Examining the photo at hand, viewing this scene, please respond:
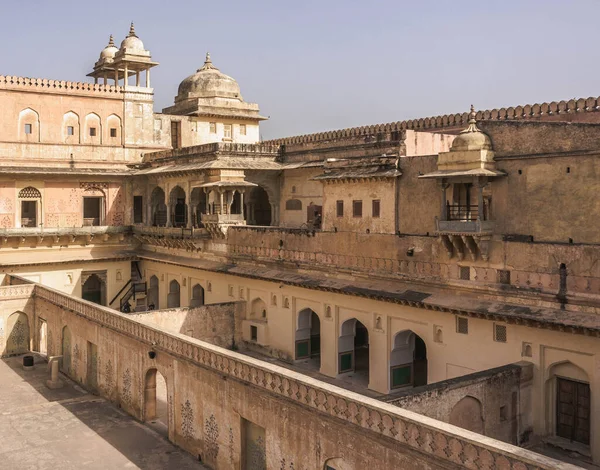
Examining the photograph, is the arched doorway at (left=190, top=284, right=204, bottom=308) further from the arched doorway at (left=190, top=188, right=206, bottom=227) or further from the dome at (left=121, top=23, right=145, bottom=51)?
the dome at (left=121, top=23, right=145, bottom=51)

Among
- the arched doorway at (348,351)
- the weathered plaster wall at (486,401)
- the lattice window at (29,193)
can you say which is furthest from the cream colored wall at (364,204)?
the lattice window at (29,193)

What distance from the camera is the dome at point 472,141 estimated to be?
14070 millimetres

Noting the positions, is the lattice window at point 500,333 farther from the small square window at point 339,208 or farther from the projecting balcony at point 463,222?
the small square window at point 339,208

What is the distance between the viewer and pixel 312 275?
58.0ft

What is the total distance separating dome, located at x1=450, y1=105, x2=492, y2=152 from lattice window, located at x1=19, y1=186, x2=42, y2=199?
53.5ft

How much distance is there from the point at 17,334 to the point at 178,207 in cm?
892

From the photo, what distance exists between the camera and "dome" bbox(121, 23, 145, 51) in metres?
26.6

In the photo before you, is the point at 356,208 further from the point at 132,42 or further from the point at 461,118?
the point at 132,42

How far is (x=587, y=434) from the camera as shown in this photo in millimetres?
11523

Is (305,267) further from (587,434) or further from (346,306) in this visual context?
(587,434)

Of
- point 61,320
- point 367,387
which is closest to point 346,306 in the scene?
point 367,387

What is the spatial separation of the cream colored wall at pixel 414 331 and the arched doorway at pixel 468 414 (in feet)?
5.47

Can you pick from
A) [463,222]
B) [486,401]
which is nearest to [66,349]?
[463,222]

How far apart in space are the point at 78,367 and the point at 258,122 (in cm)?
1543
